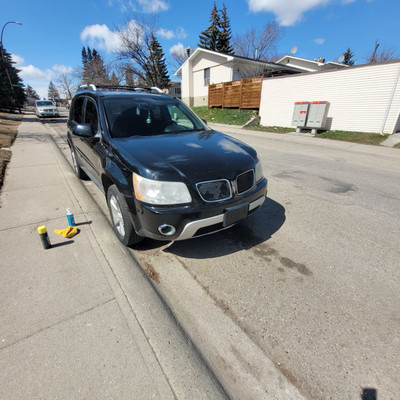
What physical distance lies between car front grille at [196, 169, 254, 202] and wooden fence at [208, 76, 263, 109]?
1553 cm

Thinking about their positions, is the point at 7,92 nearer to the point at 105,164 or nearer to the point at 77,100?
the point at 77,100

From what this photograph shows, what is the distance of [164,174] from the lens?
6.86ft

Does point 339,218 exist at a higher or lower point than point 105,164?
lower

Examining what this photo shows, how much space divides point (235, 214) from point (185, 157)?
784 millimetres

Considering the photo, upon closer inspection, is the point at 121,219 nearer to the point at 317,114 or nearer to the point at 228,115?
the point at 317,114

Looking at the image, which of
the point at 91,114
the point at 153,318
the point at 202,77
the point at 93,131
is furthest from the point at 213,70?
the point at 153,318

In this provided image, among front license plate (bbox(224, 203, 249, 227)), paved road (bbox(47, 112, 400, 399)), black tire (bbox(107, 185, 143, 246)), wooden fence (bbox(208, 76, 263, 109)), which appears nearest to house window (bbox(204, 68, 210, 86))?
wooden fence (bbox(208, 76, 263, 109))

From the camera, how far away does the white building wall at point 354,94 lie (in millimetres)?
9906

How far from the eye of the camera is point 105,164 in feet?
9.04

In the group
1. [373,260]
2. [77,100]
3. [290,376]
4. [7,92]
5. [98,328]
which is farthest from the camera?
[7,92]

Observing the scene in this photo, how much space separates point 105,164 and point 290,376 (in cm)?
268

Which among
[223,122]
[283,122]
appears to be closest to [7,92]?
[223,122]

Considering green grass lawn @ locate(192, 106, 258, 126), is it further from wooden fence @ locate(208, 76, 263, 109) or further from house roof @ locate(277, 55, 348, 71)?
house roof @ locate(277, 55, 348, 71)

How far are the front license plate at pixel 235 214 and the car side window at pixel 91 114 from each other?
218cm
